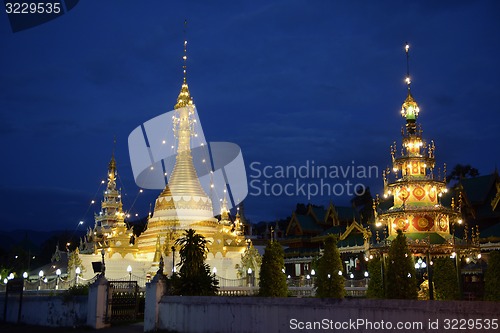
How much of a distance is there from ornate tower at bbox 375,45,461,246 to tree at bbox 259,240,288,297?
25.8 ft

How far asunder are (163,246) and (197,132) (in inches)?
536

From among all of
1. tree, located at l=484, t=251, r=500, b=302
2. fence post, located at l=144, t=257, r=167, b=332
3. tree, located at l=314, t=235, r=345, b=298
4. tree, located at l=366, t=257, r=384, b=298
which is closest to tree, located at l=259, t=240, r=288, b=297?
tree, located at l=314, t=235, r=345, b=298

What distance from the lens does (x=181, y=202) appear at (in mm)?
46062

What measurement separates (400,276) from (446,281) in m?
4.71

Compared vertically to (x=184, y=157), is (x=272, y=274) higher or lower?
lower

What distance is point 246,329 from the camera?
15133mm

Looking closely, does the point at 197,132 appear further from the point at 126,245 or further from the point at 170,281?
the point at 170,281

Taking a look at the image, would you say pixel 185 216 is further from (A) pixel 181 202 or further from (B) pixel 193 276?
(B) pixel 193 276

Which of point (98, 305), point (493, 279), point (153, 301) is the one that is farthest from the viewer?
point (98, 305)

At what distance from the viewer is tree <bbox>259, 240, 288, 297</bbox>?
1939cm

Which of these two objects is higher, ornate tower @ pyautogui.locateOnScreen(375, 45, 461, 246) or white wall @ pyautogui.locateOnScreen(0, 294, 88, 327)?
ornate tower @ pyautogui.locateOnScreen(375, 45, 461, 246)

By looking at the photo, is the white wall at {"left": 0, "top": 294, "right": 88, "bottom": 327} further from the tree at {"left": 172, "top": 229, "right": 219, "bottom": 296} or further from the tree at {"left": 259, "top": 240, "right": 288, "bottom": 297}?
the tree at {"left": 259, "top": 240, "right": 288, "bottom": 297}

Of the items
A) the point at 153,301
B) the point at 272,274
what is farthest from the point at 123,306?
the point at 272,274

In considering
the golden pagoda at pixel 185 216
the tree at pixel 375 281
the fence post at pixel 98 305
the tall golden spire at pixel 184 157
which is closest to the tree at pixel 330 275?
the tree at pixel 375 281
